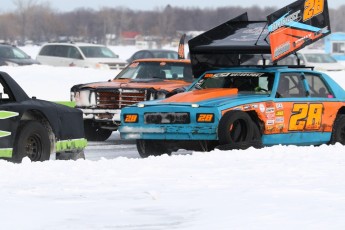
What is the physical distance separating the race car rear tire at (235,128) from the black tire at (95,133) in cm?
418

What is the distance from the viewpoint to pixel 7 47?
116 feet

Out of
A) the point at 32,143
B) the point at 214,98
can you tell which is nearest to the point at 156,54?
the point at 214,98

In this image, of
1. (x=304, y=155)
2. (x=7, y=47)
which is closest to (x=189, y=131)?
(x=304, y=155)

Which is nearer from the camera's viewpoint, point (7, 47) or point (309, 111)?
point (309, 111)

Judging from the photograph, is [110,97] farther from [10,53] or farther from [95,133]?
[10,53]

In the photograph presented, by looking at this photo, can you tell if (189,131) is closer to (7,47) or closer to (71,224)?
(71,224)

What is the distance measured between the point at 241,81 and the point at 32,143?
3.84m

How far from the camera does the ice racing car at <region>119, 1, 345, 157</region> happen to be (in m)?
12.5

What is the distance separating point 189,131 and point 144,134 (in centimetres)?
70

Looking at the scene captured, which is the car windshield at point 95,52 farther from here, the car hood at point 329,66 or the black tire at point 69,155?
the black tire at point 69,155

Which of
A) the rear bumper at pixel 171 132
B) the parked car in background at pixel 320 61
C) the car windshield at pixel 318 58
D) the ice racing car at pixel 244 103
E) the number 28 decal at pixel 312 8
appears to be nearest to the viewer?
the rear bumper at pixel 171 132

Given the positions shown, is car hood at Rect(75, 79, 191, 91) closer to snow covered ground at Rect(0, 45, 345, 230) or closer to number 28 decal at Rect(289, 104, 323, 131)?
number 28 decal at Rect(289, 104, 323, 131)

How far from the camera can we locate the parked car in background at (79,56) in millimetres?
36938

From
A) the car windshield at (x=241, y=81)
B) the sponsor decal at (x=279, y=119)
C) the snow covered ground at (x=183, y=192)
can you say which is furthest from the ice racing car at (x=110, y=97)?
the snow covered ground at (x=183, y=192)
